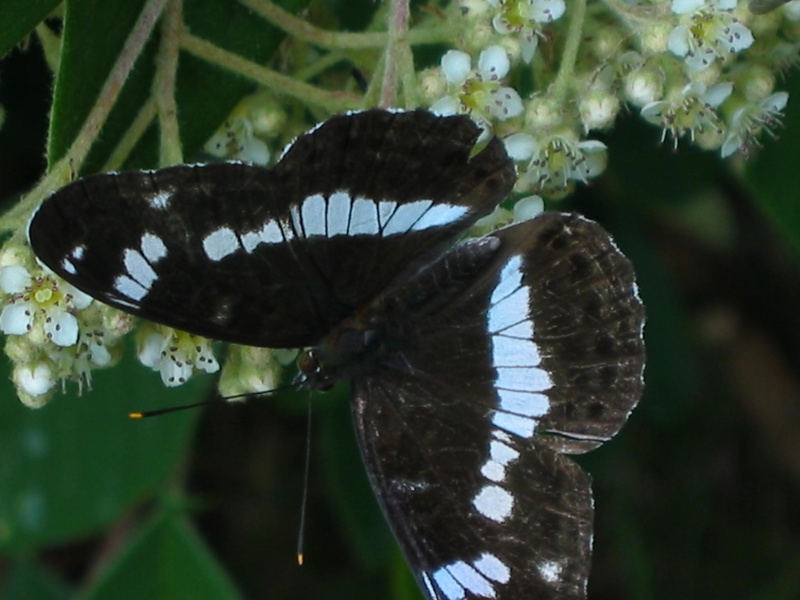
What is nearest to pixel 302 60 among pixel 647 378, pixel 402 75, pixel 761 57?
pixel 402 75

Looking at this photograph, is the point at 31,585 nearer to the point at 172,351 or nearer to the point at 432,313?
the point at 172,351

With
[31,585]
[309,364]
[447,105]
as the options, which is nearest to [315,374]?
[309,364]

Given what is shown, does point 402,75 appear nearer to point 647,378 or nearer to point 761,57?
point 761,57

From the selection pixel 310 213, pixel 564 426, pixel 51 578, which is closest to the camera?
pixel 310 213

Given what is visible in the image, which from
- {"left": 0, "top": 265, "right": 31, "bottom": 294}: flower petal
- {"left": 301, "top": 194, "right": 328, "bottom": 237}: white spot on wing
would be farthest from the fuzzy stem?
{"left": 0, "top": 265, "right": 31, "bottom": 294}: flower petal

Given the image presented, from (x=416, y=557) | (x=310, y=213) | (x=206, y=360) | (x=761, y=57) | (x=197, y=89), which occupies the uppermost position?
(x=197, y=89)

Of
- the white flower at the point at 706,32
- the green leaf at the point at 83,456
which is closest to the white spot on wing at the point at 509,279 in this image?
the white flower at the point at 706,32
